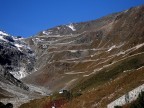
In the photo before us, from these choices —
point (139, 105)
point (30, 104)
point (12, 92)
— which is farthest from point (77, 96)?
point (12, 92)

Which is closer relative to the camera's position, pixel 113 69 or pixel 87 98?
pixel 87 98

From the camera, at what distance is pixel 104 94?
77562mm

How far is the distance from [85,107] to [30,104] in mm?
37566

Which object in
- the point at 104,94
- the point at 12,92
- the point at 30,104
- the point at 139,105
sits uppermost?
the point at 12,92

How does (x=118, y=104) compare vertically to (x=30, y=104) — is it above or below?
below

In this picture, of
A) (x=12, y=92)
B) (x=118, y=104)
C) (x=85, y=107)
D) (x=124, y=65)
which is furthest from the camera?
(x=12, y=92)

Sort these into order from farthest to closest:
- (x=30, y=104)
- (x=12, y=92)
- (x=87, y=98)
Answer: (x=12, y=92) → (x=30, y=104) → (x=87, y=98)

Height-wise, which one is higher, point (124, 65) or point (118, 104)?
point (124, 65)

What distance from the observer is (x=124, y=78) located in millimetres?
80438

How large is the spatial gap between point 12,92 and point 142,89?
14903 centimetres

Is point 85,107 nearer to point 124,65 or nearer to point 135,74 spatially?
point 135,74

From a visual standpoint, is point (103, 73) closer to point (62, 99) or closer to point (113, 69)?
point (113, 69)

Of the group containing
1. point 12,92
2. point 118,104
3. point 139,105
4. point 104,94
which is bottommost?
point 139,105

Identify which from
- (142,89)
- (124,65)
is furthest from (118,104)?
(124,65)
